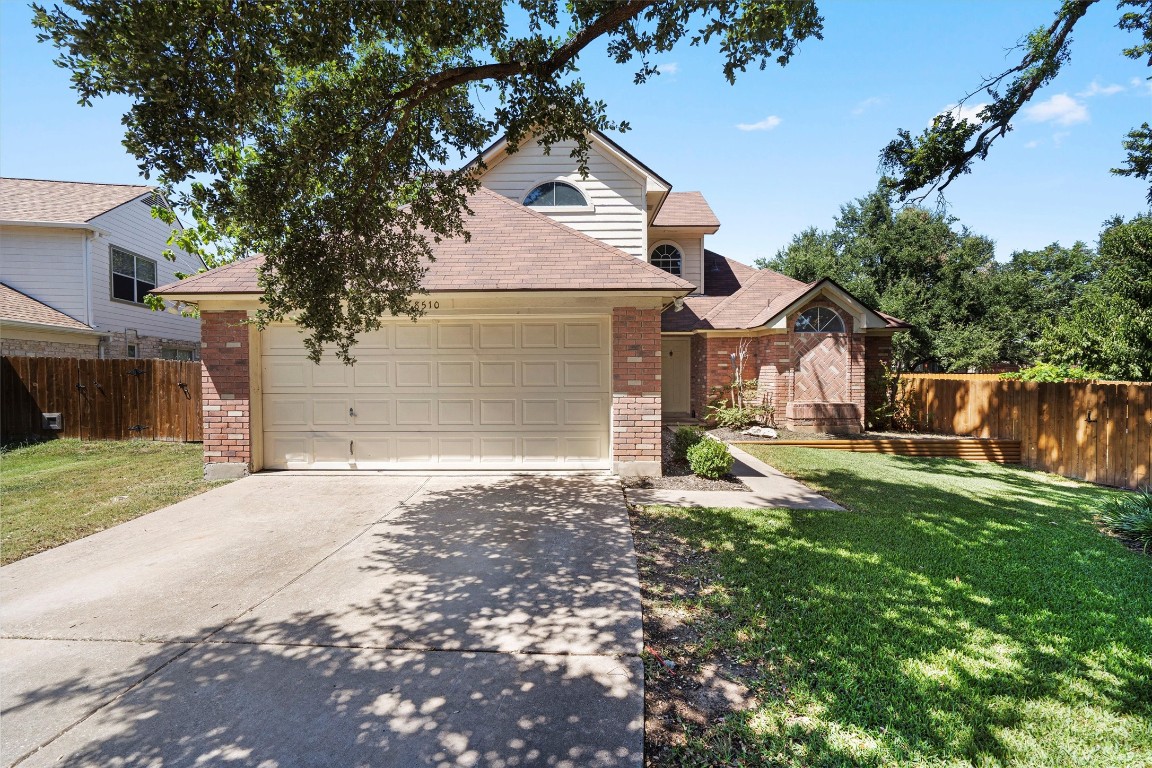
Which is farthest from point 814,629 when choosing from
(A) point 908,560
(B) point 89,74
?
(B) point 89,74

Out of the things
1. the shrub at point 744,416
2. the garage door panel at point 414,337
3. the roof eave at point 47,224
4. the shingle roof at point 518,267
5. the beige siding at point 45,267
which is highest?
the roof eave at point 47,224

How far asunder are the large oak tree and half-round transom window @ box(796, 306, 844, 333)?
8739mm

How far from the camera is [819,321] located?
12.7 metres

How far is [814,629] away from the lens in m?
3.52

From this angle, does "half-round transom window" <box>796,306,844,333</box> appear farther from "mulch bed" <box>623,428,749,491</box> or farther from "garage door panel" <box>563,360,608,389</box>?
"garage door panel" <box>563,360,608,389</box>

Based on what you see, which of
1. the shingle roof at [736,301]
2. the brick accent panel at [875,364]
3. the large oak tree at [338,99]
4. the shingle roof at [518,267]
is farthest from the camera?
the brick accent panel at [875,364]

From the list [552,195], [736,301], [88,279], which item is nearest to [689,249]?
[736,301]

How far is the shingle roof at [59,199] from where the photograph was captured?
14133 millimetres

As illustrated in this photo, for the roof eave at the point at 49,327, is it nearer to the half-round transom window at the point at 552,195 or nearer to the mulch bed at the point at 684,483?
the half-round transom window at the point at 552,195

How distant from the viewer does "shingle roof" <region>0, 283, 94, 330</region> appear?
39.9ft

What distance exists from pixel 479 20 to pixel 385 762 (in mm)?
5743

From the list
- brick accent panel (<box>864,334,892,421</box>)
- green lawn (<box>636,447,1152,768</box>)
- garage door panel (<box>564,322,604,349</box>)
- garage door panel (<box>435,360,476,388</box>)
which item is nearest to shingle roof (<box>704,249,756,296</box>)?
brick accent panel (<box>864,334,892,421</box>)

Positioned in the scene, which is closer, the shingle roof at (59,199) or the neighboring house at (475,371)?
the neighboring house at (475,371)

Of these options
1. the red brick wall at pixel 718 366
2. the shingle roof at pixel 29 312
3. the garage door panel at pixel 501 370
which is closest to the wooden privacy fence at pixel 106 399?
the shingle roof at pixel 29 312
